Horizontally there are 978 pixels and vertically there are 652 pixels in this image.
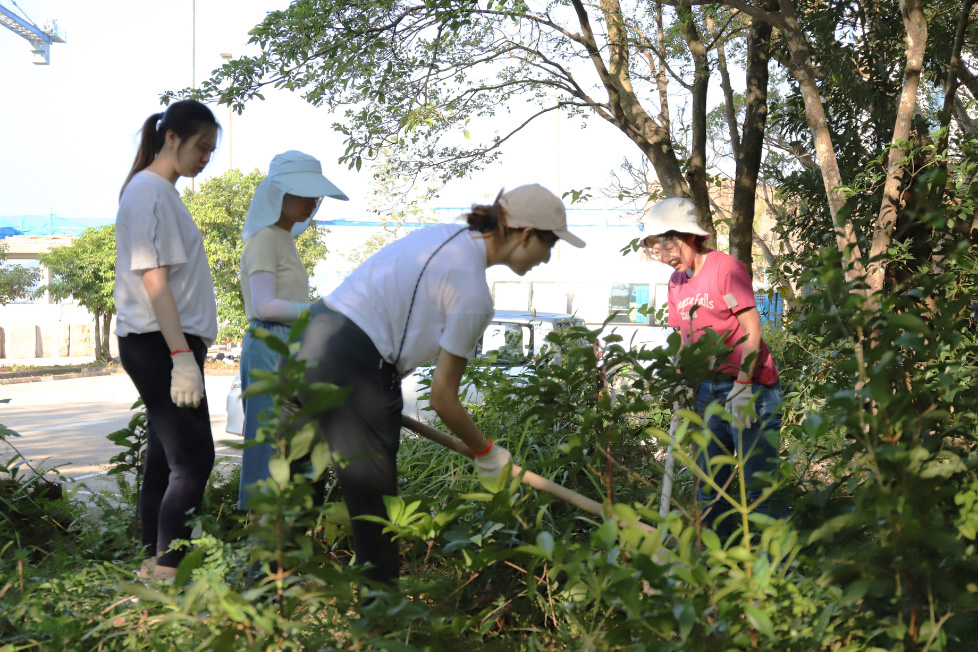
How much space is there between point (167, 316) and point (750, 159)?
6053 millimetres

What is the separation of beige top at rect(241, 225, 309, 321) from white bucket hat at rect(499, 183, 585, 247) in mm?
1000

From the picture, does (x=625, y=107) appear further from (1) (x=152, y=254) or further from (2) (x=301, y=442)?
(2) (x=301, y=442)

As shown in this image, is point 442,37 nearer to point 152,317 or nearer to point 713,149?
point 152,317

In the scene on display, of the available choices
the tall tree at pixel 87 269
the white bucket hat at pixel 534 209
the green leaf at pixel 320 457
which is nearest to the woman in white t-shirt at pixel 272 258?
the white bucket hat at pixel 534 209

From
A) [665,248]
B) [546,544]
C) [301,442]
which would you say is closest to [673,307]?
[665,248]

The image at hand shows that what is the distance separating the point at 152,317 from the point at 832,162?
14.0 feet

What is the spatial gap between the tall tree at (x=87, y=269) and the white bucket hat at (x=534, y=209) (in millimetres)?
21587

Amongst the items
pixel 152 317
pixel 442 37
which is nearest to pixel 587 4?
pixel 442 37

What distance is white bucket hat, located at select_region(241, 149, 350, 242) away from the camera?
2.88 m

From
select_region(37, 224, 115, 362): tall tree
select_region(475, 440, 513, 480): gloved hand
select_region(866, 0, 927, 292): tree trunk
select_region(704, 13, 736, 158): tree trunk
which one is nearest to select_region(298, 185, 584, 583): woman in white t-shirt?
select_region(475, 440, 513, 480): gloved hand

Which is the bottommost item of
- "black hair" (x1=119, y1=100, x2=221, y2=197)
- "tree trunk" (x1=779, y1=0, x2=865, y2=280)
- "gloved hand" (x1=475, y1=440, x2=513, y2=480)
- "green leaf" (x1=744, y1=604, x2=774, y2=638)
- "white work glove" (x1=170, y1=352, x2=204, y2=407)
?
"green leaf" (x1=744, y1=604, x2=774, y2=638)

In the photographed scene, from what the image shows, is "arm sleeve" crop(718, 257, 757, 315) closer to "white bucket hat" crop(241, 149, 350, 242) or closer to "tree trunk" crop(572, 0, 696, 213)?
"white bucket hat" crop(241, 149, 350, 242)

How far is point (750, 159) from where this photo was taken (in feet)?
24.4

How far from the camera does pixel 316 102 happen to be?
22.8 ft
